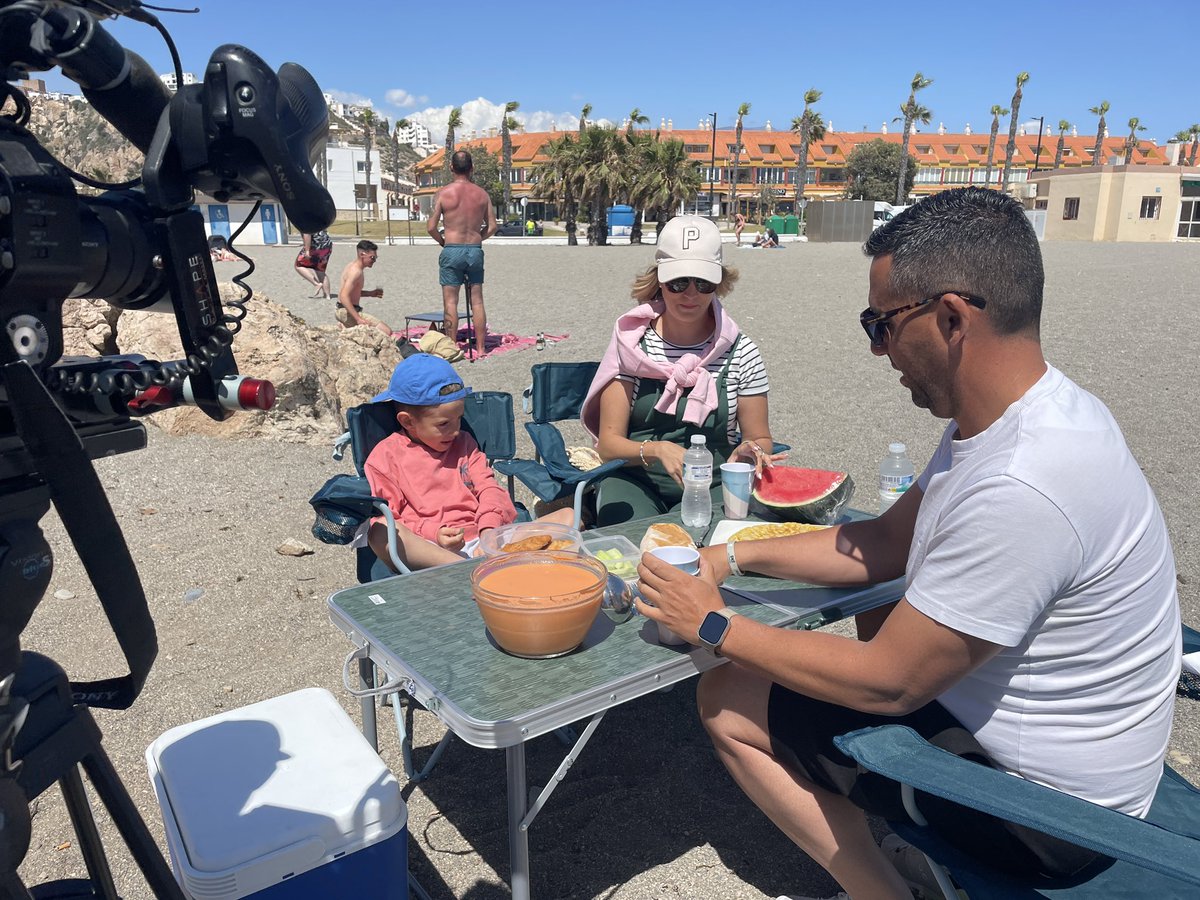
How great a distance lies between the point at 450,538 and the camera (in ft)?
11.0

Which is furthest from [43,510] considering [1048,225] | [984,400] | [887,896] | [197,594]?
[1048,225]

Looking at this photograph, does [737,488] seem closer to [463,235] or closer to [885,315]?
[885,315]

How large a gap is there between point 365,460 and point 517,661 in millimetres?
1683

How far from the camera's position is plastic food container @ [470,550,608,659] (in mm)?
2037

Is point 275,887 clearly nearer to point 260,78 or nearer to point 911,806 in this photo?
point 911,806

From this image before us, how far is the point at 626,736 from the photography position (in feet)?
10.6

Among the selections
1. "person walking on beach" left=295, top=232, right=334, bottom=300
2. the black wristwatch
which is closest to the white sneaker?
the black wristwatch

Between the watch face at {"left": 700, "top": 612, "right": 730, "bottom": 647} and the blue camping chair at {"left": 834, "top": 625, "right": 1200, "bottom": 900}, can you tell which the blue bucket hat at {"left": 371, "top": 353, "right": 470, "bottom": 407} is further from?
the blue camping chair at {"left": 834, "top": 625, "right": 1200, "bottom": 900}

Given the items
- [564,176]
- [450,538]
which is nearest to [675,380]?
[450,538]

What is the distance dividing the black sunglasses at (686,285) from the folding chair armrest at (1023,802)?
2187mm

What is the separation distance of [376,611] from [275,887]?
72 cm

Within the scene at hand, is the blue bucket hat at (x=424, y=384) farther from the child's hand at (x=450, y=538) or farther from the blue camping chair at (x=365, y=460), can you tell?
the child's hand at (x=450, y=538)

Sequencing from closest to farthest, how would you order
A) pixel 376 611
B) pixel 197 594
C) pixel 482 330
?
1. pixel 376 611
2. pixel 197 594
3. pixel 482 330

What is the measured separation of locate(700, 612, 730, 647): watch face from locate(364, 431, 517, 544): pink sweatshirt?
1.60 meters
